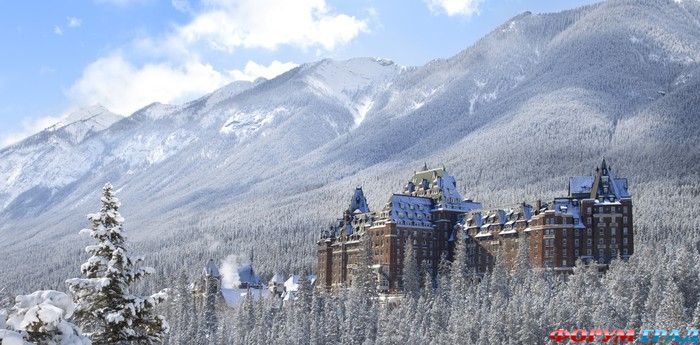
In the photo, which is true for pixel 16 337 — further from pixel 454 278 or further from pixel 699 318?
pixel 454 278

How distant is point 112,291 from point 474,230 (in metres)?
134

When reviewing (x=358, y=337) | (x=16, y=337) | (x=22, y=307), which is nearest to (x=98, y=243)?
(x=22, y=307)

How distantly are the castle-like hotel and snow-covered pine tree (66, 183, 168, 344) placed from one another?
111978 mm

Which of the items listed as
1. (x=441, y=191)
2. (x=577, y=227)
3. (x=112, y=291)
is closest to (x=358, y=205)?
(x=441, y=191)

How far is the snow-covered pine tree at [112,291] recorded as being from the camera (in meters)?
25.4

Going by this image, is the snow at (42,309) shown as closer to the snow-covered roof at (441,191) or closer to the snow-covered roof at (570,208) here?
the snow-covered roof at (570,208)

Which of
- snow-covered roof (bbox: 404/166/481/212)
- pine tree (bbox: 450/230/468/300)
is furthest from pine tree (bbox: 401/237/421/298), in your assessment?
snow-covered roof (bbox: 404/166/481/212)

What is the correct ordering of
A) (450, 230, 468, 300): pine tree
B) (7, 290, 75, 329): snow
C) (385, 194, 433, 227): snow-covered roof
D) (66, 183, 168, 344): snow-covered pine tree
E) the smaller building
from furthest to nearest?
(385, 194, 433, 227): snow-covered roof < the smaller building < (450, 230, 468, 300): pine tree < (66, 183, 168, 344): snow-covered pine tree < (7, 290, 75, 329): snow

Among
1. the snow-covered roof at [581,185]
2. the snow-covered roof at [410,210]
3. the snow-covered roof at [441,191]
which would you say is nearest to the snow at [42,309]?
the snow-covered roof at [581,185]

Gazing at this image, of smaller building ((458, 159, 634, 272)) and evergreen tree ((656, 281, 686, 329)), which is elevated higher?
smaller building ((458, 159, 634, 272))

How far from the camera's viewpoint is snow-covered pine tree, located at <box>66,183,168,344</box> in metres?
25.4

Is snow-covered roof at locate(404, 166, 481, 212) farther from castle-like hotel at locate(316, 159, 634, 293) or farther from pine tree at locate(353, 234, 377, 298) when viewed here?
pine tree at locate(353, 234, 377, 298)

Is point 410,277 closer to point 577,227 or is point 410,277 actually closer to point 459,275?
point 459,275

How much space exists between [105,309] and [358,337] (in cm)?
10220
